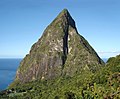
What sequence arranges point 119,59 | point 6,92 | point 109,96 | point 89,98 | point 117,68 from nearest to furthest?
point 109,96 → point 89,98 → point 117,68 → point 119,59 → point 6,92

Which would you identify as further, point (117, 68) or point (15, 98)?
point (15, 98)

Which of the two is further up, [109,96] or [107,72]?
[107,72]

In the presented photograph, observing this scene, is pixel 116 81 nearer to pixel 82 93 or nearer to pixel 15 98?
pixel 82 93

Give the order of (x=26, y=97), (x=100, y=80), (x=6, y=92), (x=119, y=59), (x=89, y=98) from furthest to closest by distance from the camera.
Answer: (x=6, y=92), (x=26, y=97), (x=119, y=59), (x=100, y=80), (x=89, y=98)

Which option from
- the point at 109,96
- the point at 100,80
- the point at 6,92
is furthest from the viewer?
the point at 6,92

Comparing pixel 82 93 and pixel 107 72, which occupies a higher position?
pixel 107 72

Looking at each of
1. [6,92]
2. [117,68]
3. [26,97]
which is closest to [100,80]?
[117,68]

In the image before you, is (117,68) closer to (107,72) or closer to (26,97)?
(107,72)

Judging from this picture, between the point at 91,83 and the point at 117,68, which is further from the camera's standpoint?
the point at 117,68

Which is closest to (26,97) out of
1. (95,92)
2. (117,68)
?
(117,68)
